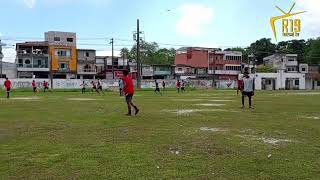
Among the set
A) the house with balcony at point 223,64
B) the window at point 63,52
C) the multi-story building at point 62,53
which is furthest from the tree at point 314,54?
the window at point 63,52

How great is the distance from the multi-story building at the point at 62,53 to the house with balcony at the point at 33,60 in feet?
4.30

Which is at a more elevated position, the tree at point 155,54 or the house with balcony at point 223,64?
the tree at point 155,54

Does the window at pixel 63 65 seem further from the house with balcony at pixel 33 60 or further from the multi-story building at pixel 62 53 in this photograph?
the house with balcony at pixel 33 60

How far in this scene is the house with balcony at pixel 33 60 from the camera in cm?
9662

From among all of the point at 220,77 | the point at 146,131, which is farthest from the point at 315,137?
the point at 220,77

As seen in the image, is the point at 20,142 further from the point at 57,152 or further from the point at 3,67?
the point at 3,67

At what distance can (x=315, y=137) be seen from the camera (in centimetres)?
1102

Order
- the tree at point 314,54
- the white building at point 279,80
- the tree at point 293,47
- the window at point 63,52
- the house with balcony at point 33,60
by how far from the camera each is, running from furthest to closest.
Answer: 1. the tree at point 293,47
2. the tree at point 314,54
3. the white building at point 279,80
4. the window at point 63,52
5. the house with balcony at point 33,60

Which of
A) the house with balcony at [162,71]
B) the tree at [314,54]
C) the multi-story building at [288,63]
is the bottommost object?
the house with balcony at [162,71]

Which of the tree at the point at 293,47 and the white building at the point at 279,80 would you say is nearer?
the white building at the point at 279,80

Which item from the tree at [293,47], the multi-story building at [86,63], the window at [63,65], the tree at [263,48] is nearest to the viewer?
the window at [63,65]

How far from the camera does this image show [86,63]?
103125mm

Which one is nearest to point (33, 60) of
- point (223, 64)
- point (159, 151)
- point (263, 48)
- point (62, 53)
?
point (62, 53)

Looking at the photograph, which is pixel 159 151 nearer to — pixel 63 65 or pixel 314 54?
pixel 63 65
